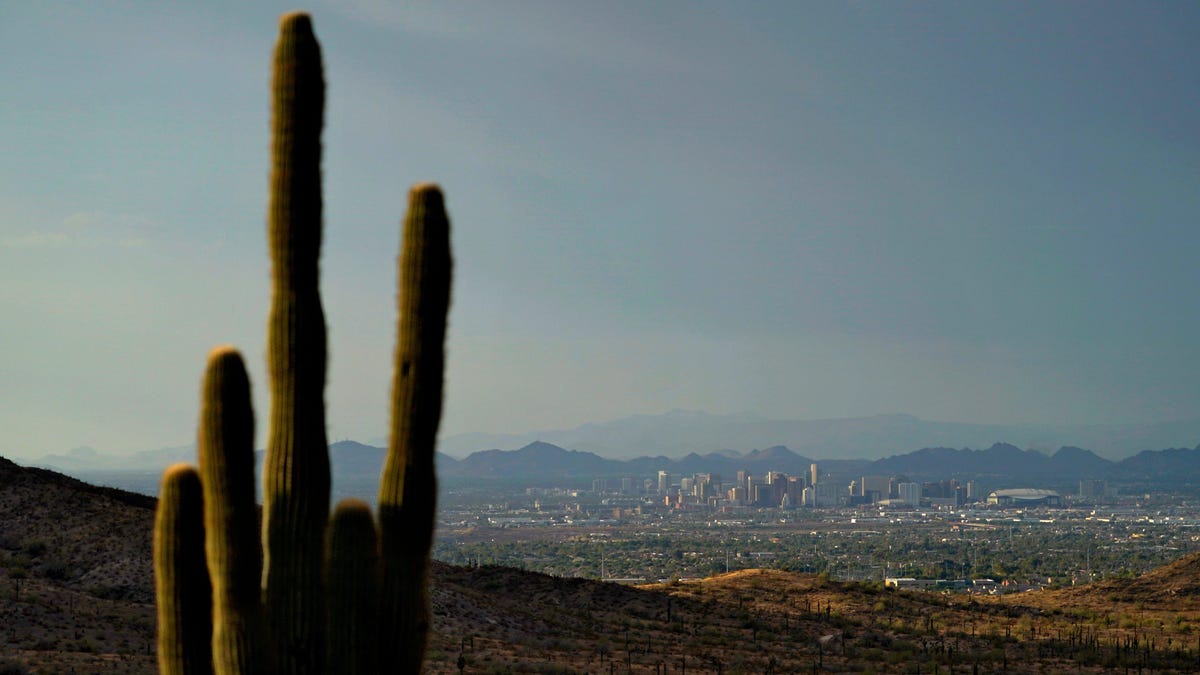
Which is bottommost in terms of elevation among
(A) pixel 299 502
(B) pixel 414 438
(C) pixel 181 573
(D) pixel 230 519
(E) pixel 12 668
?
(E) pixel 12 668

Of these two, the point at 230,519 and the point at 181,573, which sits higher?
the point at 230,519

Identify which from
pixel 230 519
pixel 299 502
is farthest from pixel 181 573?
pixel 299 502

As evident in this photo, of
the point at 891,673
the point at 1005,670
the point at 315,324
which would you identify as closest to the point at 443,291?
the point at 315,324

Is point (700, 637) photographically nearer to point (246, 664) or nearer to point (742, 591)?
point (742, 591)

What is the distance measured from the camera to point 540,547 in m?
166

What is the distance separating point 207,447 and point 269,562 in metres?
1.69

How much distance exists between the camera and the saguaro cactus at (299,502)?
51.4 ft

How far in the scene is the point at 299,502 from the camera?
15953 millimetres

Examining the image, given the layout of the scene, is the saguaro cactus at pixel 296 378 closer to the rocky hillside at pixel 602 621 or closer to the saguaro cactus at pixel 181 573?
the saguaro cactus at pixel 181 573

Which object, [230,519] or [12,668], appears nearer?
[230,519]

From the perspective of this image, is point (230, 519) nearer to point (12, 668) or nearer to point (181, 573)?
point (181, 573)

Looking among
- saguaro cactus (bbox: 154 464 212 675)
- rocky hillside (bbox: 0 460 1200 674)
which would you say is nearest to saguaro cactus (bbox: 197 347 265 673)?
saguaro cactus (bbox: 154 464 212 675)

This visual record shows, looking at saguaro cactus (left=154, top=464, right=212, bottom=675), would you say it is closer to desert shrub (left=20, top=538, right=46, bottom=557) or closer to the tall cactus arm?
the tall cactus arm

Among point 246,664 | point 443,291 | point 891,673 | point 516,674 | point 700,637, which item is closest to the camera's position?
point 246,664
